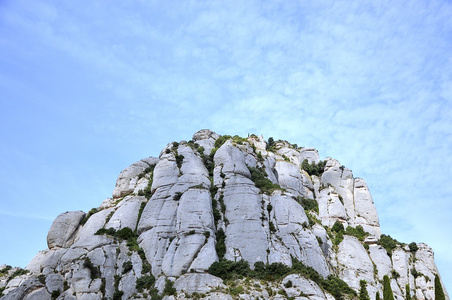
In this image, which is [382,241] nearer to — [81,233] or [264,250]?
[264,250]

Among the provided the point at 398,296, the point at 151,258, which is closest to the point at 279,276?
the point at 151,258

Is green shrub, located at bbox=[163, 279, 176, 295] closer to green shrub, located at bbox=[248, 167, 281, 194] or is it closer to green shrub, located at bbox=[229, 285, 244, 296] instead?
green shrub, located at bbox=[229, 285, 244, 296]

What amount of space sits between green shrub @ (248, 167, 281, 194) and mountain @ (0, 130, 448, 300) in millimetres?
310

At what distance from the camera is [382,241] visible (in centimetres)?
8894

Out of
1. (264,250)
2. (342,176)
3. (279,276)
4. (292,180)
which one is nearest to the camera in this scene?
(279,276)

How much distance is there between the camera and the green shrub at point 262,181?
80.8 metres

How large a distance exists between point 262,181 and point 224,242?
16.6 meters

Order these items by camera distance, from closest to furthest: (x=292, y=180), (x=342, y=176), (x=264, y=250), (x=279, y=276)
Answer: (x=279, y=276) → (x=264, y=250) → (x=292, y=180) → (x=342, y=176)

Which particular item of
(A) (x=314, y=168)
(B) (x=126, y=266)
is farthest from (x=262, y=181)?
(B) (x=126, y=266)

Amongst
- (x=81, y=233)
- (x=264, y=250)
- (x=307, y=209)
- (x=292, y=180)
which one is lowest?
(x=264, y=250)

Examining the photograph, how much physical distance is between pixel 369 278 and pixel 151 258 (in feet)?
122

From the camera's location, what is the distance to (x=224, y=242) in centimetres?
7075

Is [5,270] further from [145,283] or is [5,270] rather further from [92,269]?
[145,283]

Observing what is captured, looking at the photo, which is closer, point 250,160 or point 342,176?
point 250,160
